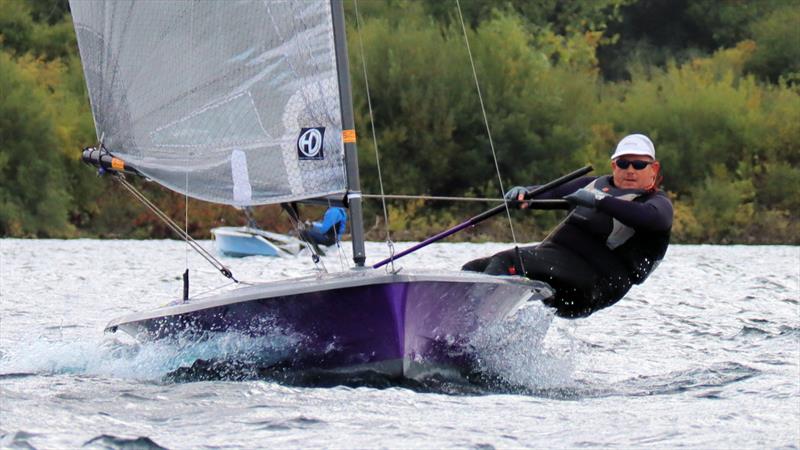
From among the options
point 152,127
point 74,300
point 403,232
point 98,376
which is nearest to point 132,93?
point 152,127

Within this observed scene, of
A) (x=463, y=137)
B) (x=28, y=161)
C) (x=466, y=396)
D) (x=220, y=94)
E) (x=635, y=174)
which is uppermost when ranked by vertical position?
(x=28, y=161)

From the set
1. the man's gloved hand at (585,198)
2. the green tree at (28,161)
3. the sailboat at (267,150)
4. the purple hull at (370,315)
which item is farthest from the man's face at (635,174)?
the green tree at (28,161)

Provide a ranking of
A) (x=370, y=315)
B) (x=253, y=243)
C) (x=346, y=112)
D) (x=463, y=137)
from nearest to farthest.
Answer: (x=370, y=315)
(x=346, y=112)
(x=253, y=243)
(x=463, y=137)

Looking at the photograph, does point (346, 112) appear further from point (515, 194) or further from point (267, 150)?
point (515, 194)

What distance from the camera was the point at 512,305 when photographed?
831 centimetres

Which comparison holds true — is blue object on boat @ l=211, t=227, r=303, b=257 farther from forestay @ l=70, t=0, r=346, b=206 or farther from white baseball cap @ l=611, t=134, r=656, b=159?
white baseball cap @ l=611, t=134, r=656, b=159

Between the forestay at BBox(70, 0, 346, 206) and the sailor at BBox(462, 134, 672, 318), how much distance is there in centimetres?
122

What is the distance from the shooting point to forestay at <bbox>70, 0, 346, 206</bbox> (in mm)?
8516

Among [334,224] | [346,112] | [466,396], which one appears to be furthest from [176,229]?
[466,396]

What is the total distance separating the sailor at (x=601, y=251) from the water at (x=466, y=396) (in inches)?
10.7

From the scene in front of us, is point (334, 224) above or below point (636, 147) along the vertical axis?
below

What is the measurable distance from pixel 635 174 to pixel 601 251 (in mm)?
497

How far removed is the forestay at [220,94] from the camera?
8516 millimetres

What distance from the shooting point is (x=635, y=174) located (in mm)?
8859
